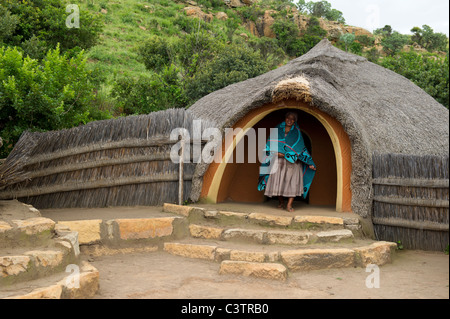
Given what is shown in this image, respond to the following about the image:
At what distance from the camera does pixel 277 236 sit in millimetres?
5348

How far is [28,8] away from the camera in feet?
43.3

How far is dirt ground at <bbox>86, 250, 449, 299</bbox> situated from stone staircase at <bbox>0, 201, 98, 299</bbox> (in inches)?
10.8

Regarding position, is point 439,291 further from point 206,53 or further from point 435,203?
point 206,53

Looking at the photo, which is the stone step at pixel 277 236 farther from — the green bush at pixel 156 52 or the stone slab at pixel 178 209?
the green bush at pixel 156 52

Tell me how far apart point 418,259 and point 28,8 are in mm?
13023

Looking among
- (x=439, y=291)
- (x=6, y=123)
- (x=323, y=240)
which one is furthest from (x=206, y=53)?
(x=439, y=291)

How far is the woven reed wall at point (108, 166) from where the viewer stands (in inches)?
253

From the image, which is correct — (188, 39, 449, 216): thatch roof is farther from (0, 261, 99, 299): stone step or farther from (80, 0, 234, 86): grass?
(80, 0, 234, 86): grass

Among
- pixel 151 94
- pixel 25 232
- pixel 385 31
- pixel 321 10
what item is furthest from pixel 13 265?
pixel 385 31

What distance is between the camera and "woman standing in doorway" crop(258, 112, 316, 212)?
6660 millimetres

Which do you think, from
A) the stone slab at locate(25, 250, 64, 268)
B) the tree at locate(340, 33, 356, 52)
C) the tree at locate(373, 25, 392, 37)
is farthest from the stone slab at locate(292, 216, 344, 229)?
the tree at locate(373, 25, 392, 37)

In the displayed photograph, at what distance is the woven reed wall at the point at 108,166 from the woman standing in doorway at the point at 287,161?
1311mm

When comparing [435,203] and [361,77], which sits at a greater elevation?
[361,77]
